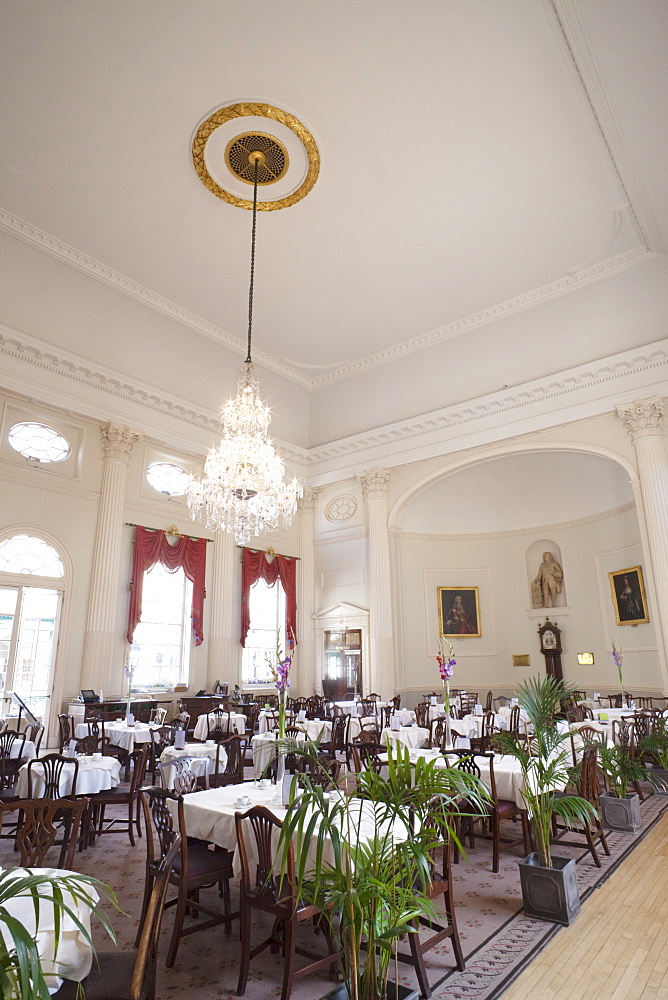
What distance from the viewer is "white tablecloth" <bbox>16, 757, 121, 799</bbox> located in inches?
221

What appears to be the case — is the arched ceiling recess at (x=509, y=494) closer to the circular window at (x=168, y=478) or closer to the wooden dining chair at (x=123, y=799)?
the circular window at (x=168, y=478)

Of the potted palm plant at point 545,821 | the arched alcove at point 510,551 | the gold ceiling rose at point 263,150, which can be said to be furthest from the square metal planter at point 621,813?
the gold ceiling rose at point 263,150

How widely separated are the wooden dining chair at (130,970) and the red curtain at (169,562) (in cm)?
944

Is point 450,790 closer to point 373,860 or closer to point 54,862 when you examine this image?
point 373,860

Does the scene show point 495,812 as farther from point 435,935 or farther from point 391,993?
point 391,993

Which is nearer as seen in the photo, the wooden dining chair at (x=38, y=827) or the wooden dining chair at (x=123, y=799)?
the wooden dining chair at (x=38, y=827)

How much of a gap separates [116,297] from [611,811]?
11.3m

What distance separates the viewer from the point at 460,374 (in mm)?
13531

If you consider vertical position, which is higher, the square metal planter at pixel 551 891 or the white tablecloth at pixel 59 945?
the white tablecloth at pixel 59 945

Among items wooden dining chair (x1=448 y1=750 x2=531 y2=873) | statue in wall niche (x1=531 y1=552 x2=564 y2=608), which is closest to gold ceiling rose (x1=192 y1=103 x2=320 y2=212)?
wooden dining chair (x1=448 y1=750 x2=531 y2=873)

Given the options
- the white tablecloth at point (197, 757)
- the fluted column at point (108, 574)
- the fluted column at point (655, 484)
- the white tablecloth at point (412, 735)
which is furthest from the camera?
the fluted column at point (108, 574)

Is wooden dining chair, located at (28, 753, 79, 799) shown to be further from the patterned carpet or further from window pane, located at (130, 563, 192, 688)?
window pane, located at (130, 563, 192, 688)

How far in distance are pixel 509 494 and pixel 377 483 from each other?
3.63 meters

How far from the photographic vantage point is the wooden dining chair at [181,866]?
347 cm
